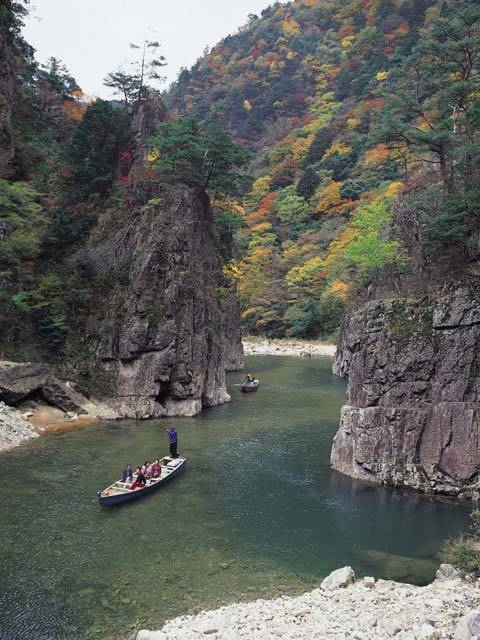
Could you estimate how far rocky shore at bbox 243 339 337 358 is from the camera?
3065 inches

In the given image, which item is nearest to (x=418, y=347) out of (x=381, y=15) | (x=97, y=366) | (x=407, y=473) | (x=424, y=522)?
(x=407, y=473)

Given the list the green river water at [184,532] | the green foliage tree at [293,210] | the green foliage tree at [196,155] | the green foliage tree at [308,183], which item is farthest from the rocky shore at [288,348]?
the green river water at [184,532]

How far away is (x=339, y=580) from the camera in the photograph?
1428 centimetres

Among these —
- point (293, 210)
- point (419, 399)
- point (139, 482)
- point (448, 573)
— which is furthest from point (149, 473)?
point (293, 210)

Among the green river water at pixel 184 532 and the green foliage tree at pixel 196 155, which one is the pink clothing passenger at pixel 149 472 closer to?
the green river water at pixel 184 532

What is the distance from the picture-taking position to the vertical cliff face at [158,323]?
37.0 meters

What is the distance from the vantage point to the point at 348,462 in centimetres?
2472

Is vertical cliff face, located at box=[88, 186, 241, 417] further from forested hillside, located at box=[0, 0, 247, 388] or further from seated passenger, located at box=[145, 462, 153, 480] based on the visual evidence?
seated passenger, located at box=[145, 462, 153, 480]

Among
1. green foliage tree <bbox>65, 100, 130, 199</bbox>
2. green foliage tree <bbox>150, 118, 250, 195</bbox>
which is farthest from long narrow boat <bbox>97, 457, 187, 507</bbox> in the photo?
green foliage tree <bbox>65, 100, 130, 199</bbox>

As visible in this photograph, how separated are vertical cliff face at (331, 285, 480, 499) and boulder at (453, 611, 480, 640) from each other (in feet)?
39.7

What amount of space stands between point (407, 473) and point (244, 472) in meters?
7.91

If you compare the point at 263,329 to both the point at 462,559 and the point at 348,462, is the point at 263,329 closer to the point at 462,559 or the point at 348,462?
the point at 348,462

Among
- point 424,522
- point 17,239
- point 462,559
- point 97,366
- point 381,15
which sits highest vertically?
point 381,15

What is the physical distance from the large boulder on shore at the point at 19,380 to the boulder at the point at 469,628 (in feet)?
95.2
